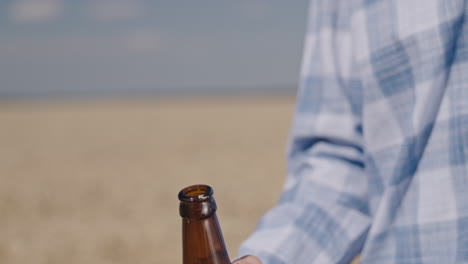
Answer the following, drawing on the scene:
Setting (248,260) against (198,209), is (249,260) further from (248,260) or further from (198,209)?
(198,209)

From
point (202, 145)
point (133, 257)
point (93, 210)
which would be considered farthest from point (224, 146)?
point (133, 257)

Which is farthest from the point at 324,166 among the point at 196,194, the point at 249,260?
the point at 196,194

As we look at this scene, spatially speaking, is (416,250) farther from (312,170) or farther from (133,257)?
(133,257)

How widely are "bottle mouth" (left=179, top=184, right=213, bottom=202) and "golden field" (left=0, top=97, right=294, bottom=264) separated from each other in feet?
14.8

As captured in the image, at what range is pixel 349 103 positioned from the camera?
126 cm

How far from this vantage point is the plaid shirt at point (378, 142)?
41.4 inches

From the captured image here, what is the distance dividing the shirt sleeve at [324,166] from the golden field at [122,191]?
13.8ft

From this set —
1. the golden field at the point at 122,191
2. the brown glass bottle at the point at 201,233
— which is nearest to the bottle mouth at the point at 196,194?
the brown glass bottle at the point at 201,233

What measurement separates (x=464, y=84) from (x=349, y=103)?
28 cm

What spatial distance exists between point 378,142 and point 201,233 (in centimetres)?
49

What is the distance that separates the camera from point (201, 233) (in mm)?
842

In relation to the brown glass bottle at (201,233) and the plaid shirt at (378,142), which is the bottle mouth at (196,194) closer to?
the brown glass bottle at (201,233)

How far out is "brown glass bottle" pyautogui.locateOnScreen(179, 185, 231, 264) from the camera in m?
0.83

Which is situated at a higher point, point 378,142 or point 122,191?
point 378,142
